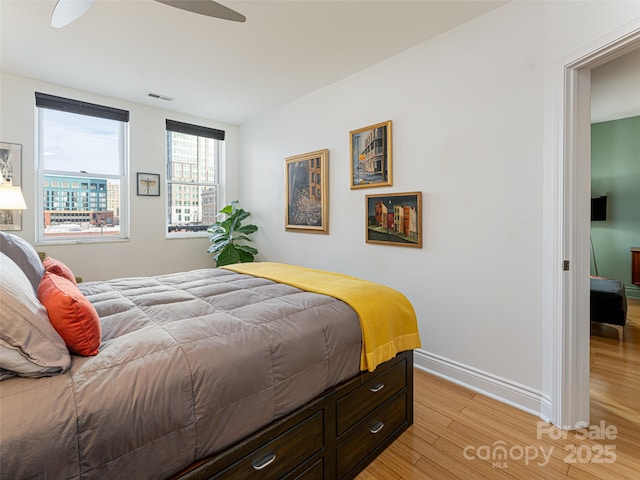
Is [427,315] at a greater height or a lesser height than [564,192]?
lesser

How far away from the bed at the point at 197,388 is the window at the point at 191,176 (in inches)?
113

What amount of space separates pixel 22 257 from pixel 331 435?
1.68 m

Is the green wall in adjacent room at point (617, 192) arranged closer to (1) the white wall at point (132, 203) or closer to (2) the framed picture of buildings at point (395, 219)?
(2) the framed picture of buildings at point (395, 219)

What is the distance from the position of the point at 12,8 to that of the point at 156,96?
1.57 m

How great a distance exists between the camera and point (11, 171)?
128 inches

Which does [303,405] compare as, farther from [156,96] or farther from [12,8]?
[156,96]

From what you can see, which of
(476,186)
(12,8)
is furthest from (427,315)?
(12,8)

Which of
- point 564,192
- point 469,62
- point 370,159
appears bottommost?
point 564,192

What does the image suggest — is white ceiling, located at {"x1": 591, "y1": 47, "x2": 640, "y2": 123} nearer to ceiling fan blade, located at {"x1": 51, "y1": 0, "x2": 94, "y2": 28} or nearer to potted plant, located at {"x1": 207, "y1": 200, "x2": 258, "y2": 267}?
ceiling fan blade, located at {"x1": 51, "y1": 0, "x2": 94, "y2": 28}

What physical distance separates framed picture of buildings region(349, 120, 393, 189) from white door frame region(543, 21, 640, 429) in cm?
132

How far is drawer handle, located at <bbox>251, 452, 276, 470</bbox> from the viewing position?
1.18 metres

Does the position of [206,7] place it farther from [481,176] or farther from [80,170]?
[80,170]

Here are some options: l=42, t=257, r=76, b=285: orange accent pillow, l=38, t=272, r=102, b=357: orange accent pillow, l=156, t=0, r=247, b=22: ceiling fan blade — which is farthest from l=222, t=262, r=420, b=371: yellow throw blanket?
l=156, t=0, r=247, b=22: ceiling fan blade

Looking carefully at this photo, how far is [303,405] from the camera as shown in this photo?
1349 mm
